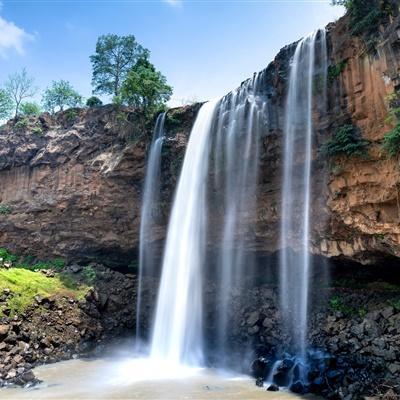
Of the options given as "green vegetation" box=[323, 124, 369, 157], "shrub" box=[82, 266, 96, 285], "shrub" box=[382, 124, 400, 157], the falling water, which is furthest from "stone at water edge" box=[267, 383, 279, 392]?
"shrub" box=[82, 266, 96, 285]

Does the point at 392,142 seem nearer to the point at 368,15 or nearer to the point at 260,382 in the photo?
the point at 368,15

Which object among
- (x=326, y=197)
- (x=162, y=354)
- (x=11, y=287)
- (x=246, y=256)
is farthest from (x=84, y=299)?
(x=326, y=197)

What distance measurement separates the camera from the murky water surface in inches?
487

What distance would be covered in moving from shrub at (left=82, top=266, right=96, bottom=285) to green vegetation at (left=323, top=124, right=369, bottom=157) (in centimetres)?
1550

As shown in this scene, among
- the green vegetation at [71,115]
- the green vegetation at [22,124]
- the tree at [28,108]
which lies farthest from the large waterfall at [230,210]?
the tree at [28,108]

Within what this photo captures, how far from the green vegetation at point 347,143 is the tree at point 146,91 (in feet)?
41.3

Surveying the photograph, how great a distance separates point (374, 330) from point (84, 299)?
14.6 meters

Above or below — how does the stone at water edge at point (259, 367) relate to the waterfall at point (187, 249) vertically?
below

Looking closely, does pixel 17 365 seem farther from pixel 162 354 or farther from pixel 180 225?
pixel 180 225

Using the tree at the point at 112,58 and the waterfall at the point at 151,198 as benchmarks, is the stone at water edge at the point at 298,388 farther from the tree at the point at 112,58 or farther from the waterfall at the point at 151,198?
the tree at the point at 112,58

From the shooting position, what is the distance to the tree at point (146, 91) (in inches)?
951

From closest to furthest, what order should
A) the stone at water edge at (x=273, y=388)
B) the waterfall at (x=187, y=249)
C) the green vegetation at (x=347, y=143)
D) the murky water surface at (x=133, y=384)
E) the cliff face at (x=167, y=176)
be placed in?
the murky water surface at (x=133, y=384)
the stone at water edge at (x=273, y=388)
the cliff face at (x=167, y=176)
the green vegetation at (x=347, y=143)
the waterfall at (x=187, y=249)

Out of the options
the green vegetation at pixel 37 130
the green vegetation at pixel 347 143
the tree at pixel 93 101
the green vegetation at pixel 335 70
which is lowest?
the green vegetation at pixel 347 143

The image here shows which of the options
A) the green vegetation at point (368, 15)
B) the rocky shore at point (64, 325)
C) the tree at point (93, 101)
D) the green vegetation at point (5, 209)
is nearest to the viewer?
the green vegetation at point (368, 15)
